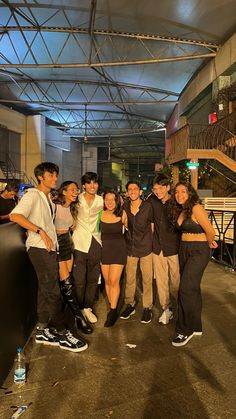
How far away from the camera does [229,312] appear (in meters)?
4.31

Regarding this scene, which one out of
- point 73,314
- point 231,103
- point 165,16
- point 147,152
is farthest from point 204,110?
point 147,152

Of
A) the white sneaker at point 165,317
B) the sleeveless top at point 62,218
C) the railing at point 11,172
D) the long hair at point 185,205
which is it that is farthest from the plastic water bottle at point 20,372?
the railing at point 11,172

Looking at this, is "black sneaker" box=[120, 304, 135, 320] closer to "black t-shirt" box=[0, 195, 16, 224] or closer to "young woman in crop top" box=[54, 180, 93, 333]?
"young woman in crop top" box=[54, 180, 93, 333]

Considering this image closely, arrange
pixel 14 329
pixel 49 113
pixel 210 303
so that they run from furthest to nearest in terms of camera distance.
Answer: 1. pixel 49 113
2. pixel 210 303
3. pixel 14 329

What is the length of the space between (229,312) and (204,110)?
43.7 ft

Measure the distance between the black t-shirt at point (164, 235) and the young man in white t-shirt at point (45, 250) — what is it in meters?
1.24

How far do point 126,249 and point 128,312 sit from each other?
78 centimetres

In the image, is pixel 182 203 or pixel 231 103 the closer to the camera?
pixel 182 203

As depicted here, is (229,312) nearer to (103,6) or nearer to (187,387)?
(187,387)

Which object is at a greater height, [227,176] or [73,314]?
[227,176]

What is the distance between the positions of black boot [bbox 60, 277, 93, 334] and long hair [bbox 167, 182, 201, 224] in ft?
4.32

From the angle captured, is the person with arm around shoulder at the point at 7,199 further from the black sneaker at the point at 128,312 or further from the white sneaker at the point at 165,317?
the white sneaker at the point at 165,317

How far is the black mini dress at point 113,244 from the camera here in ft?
13.0

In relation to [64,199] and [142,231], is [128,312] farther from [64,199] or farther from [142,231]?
[64,199]
